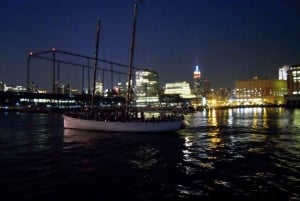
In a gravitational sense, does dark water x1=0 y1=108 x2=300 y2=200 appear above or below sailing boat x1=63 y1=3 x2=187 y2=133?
below

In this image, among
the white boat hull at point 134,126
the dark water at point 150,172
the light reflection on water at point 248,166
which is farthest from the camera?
the white boat hull at point 134,126

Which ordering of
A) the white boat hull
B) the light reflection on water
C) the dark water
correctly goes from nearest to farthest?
1. the dark water
2. the light reflection on water
3. the white boat hull

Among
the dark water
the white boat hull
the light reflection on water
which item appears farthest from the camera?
the white boat hull

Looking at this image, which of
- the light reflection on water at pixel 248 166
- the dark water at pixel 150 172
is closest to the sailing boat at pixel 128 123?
the light reflection on water at pixel 248 166

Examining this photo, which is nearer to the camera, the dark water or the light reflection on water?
the dark water

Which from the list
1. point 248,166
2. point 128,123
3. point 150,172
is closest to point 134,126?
point 128,123

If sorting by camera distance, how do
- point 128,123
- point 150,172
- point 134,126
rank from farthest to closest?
point 128,123
point 134,126
point 150,172

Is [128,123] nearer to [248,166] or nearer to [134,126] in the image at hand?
[134,126]

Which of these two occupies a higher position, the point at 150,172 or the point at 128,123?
the point at 128,123

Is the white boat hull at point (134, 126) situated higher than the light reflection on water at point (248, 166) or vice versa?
the white boat hull at point (134, 126)

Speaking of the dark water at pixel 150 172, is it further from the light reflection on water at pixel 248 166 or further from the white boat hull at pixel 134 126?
the white boat hull at pixel 134 126

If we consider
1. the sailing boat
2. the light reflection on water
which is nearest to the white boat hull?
the sailing boat

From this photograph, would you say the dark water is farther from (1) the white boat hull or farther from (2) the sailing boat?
(2) the sailing boat

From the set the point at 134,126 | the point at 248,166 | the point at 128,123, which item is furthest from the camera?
the point at 128,123
